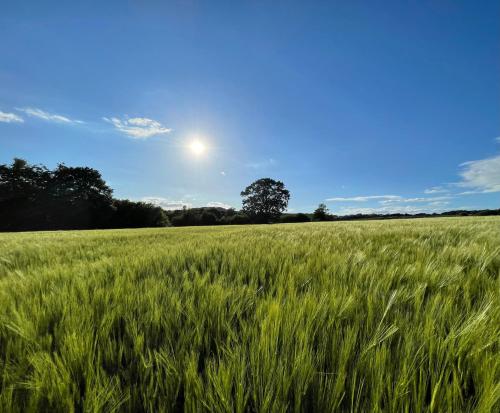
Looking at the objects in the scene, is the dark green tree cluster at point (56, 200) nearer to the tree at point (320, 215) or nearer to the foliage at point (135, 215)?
the foliage at point (135, 215)

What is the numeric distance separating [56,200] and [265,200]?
158 ft

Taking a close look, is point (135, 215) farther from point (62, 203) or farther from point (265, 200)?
point (265, 200)

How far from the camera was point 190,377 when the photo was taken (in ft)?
1.83

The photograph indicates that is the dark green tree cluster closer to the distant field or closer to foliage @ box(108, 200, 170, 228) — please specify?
foliage @ box(108, 200, 170, 228)

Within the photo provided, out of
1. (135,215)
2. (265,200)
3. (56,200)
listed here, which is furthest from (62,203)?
(265,200)

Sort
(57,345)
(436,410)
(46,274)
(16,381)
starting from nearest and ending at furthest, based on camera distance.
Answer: (436,410)
(16,381)
(57,345)
(46,274)

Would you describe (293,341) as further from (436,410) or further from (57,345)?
(57,345)

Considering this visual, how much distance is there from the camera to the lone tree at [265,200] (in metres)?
65.3

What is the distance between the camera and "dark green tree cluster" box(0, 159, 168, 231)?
4175cm

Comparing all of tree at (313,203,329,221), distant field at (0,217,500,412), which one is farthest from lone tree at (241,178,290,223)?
distant field at (0,217,500,412)

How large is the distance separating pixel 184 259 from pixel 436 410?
1875 mm

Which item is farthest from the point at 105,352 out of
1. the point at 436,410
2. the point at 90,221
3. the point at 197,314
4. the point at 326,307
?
the point at 90,221

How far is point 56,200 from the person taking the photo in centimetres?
4347

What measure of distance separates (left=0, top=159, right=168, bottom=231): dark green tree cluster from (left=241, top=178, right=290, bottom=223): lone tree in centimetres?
3101
